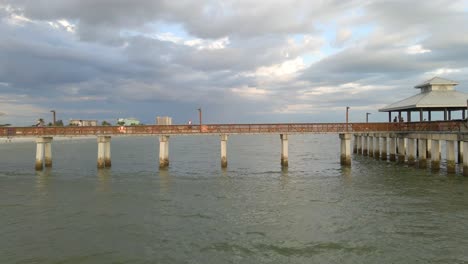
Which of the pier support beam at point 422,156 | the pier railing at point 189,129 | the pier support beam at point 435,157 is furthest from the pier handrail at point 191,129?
the pier support beam at point 435,157

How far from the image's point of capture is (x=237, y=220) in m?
17.2

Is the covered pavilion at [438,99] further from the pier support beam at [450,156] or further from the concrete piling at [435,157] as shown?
the pier support beam at [450,156]

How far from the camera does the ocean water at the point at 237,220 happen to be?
13.0 metres

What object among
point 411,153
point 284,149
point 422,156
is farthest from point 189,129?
point 422,156

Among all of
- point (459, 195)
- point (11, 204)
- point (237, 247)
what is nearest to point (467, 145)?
point (459, 195)

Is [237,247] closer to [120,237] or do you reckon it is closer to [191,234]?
[191,234]

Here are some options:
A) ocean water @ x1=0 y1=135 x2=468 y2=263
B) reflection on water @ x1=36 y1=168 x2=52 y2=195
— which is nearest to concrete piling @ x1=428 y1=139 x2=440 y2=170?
ocean water @ x1=0 y1=135 x2=468 y2=263

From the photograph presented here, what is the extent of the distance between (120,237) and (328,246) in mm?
8398

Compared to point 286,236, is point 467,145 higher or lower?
higher

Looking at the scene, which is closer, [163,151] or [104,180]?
[104,180]

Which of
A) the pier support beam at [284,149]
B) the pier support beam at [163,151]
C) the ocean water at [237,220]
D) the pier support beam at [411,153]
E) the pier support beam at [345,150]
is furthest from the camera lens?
the pier support beam at [345,150]

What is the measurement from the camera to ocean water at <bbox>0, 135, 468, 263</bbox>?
513 inches

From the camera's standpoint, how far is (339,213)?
18.4 metres

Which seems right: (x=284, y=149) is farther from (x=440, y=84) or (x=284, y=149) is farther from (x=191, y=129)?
(x=440, y=84)
